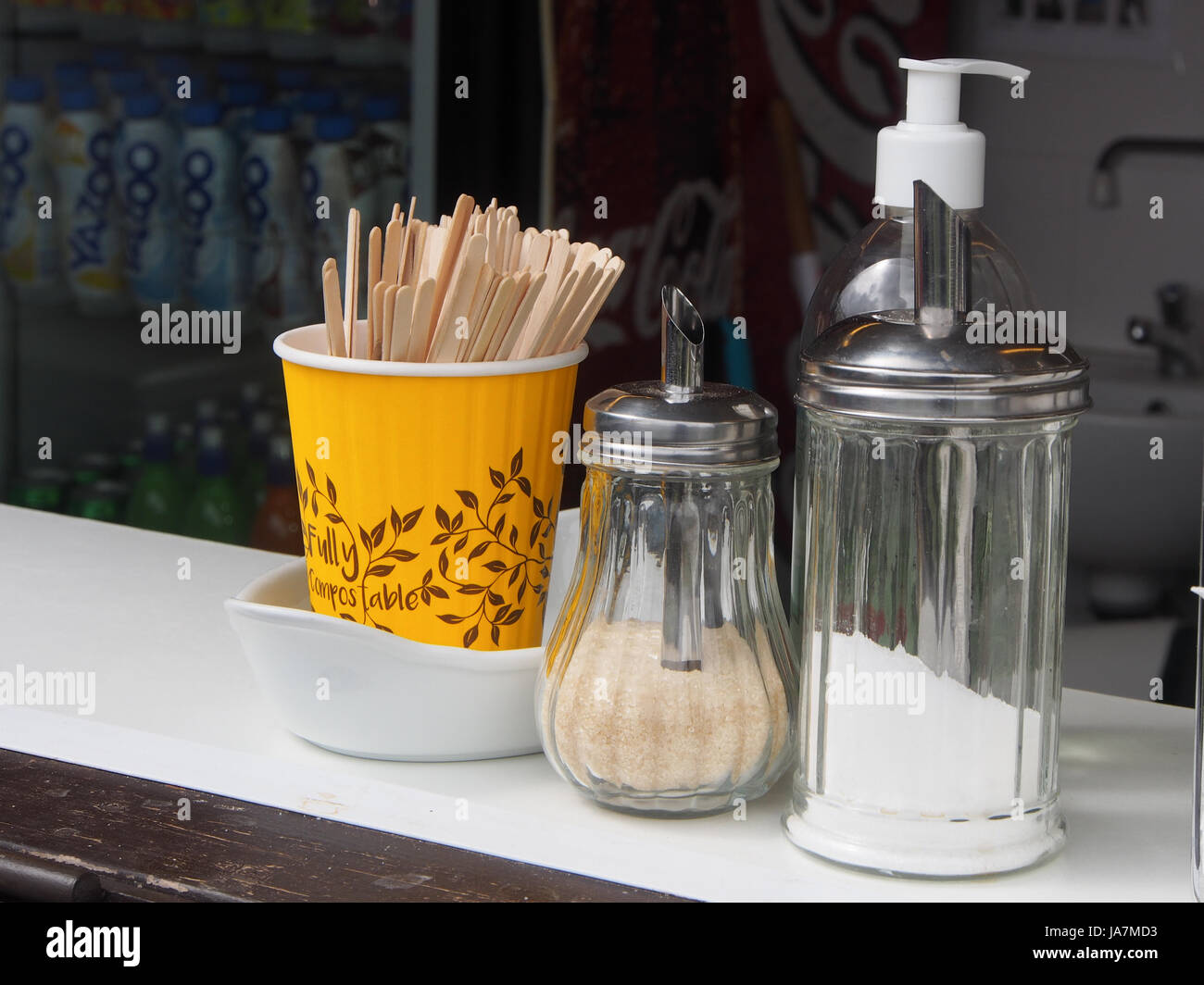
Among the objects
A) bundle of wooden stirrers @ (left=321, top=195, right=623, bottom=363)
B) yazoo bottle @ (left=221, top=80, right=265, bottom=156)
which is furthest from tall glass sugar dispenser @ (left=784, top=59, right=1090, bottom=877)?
yazoo bottle @ (left=221, top=80, right=265, bottom=156)

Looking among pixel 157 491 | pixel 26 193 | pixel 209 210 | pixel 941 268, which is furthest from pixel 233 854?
pixel 26 193

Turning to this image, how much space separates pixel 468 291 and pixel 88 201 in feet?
4.32

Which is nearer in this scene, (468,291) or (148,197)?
(468,291)

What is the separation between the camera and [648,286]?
70.9 inches

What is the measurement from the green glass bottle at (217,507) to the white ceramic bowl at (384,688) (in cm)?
111

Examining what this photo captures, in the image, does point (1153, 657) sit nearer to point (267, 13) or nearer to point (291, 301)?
point (291, 301)

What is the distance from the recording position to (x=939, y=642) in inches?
19.0

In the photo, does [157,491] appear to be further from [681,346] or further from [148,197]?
[681,346]

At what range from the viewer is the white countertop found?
1.65 feet

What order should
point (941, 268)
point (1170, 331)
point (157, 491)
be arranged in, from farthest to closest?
point (1170, 331) < point (157, 491) < point (941, 268)

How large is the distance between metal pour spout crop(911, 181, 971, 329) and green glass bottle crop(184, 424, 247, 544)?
4.18 ft

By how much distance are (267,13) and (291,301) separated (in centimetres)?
36

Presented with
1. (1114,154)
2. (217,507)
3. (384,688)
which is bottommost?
(217,507)
